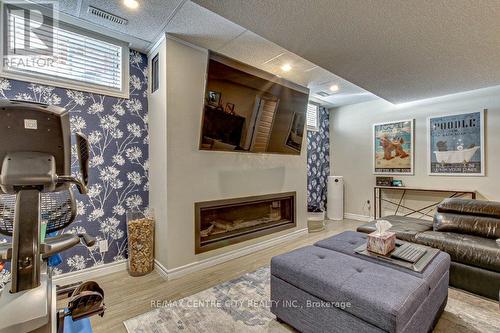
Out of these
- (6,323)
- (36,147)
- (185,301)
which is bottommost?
(185,301)

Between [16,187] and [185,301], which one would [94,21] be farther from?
[185,301]

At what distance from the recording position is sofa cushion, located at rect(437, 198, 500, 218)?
2477 millimetres

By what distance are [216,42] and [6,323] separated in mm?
2649

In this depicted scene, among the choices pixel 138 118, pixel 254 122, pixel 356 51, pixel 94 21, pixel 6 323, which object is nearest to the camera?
pixel 6 323

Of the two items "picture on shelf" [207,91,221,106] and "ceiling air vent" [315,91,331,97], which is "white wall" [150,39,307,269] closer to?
"picture on shelf" [207,91,221,106]

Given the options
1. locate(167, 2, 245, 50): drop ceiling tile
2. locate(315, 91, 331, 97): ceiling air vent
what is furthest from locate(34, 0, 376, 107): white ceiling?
locate(315, 91, 331, 97): ceiling air vent

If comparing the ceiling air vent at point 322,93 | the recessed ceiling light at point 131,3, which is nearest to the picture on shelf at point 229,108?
the recessed ceiling light at point 131,3

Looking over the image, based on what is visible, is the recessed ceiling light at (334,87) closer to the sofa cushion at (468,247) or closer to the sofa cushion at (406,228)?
the sofa cushion at (406,228)

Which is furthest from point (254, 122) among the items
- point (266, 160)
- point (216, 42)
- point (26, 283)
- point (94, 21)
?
point (26, 283)

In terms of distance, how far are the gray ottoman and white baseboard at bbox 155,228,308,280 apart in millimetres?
1163

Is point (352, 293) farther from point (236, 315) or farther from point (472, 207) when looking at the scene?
point (472, 207)

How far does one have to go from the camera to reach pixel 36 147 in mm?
895

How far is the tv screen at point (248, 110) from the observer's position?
2607 millimetres

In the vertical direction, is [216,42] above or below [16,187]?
above
